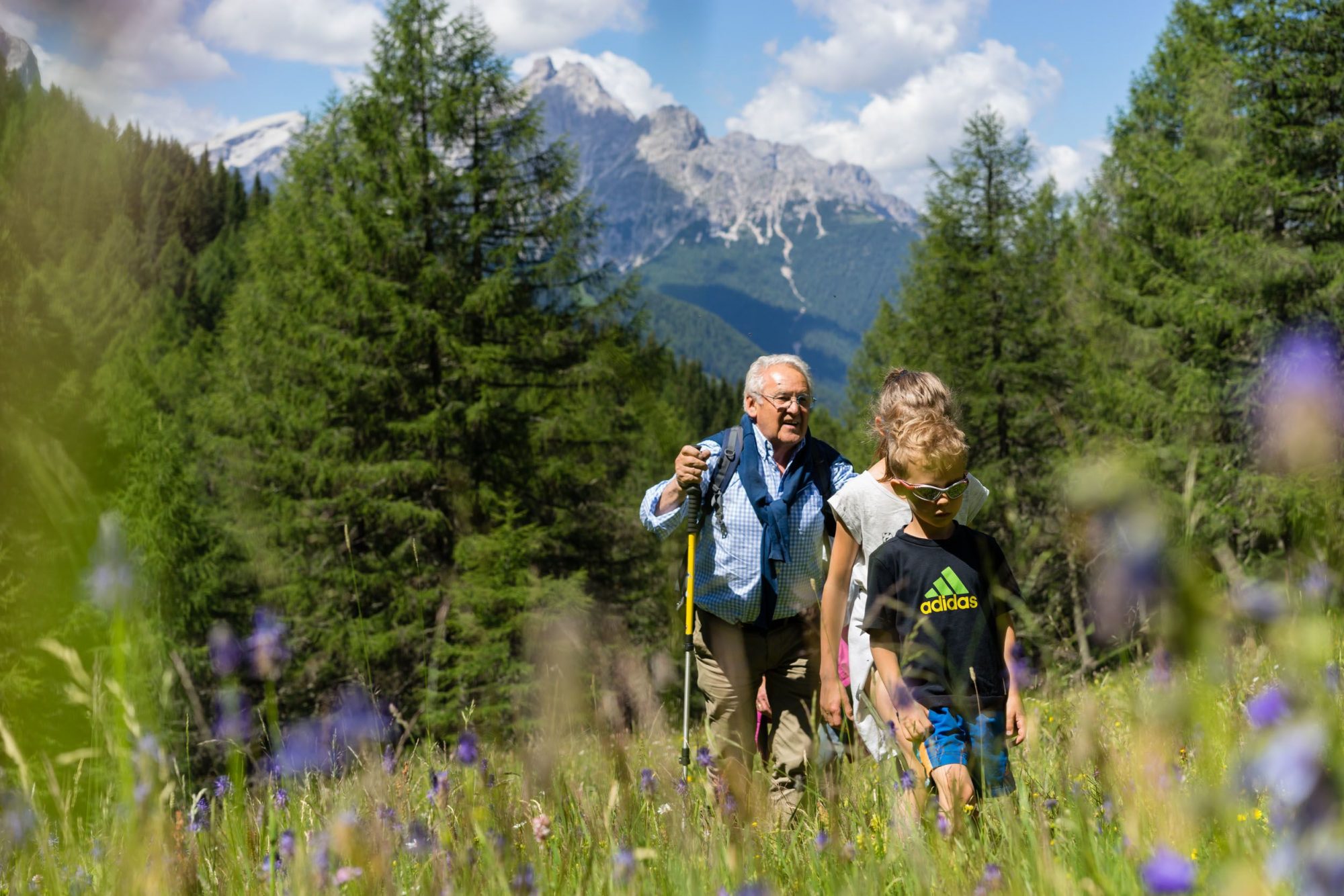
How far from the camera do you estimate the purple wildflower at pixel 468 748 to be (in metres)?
2.16

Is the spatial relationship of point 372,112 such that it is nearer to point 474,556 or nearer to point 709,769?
point 474,556

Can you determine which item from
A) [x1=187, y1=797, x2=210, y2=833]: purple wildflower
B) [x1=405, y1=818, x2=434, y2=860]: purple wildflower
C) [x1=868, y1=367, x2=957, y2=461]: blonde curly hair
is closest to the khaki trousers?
[x1=868, y1=367, x2=957, y2=461]: blonde curly hair

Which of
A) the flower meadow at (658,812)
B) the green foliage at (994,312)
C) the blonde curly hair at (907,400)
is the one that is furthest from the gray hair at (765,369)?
the green foliage at (994,312)

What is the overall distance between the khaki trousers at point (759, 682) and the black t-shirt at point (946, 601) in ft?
3.99

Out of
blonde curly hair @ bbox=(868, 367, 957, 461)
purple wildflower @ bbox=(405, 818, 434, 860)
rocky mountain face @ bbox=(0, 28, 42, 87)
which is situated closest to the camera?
rocky mountain face @ bbox=(0, 28, 42, 87)

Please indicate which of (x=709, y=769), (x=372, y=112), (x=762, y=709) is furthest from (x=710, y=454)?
(x=372, y=112)

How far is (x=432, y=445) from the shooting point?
15289 mm

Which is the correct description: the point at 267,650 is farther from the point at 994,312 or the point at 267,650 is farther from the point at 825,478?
the point at 994,312

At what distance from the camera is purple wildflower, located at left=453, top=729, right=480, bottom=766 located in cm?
216

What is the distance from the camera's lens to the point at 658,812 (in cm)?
209

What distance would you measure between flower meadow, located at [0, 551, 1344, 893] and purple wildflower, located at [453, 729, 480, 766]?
12 mm

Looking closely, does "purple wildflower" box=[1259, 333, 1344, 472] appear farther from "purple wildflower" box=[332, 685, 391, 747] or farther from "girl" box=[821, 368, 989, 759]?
"girl" box=[821, 368, 989, 759]

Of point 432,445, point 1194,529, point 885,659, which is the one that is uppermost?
point 432,445

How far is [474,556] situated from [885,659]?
11919 millimetres
